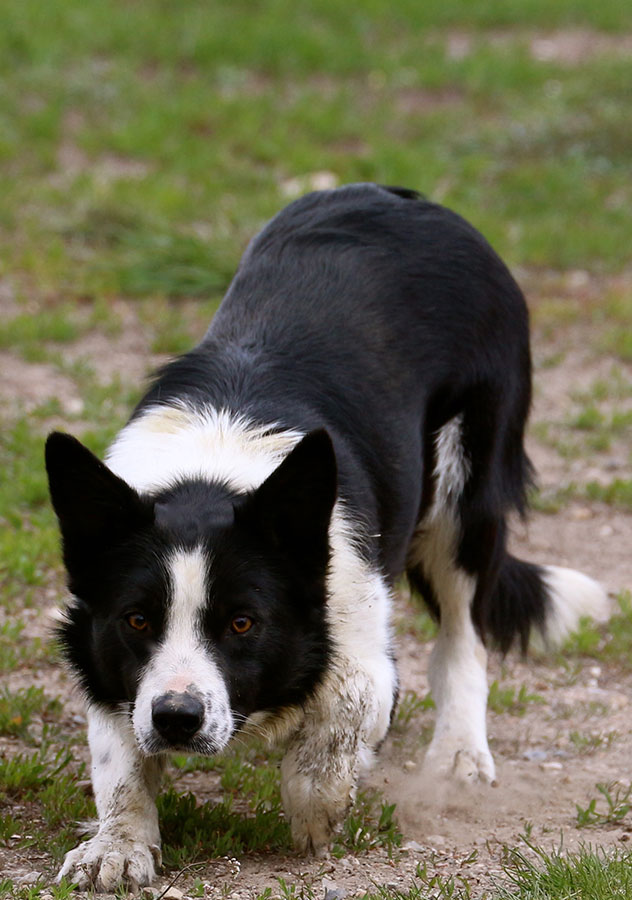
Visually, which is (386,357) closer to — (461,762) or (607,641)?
(461,762)

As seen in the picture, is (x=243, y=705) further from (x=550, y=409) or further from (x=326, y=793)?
(x=550, y=409)

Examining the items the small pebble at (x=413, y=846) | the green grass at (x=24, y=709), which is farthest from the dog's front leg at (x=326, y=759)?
the green grass at (x=24, y=709)

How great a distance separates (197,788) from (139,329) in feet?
15.2

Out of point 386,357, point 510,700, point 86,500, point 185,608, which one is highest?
point 386,357

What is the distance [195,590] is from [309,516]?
1.24ft

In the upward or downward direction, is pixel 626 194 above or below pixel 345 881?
above

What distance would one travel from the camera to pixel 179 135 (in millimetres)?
11398

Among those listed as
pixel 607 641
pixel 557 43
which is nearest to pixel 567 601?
pixel 607 641

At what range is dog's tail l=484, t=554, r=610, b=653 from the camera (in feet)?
17.4

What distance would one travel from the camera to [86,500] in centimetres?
353

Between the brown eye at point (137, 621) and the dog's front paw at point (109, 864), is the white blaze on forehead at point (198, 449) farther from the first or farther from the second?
the dog's front paw at point (109, 864)

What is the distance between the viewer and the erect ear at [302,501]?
340cm

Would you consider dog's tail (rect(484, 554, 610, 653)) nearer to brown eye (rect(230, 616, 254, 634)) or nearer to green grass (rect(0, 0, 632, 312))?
brown eye (rect(230, 616, 254, 634))

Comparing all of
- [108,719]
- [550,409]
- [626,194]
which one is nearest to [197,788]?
[108,719]
